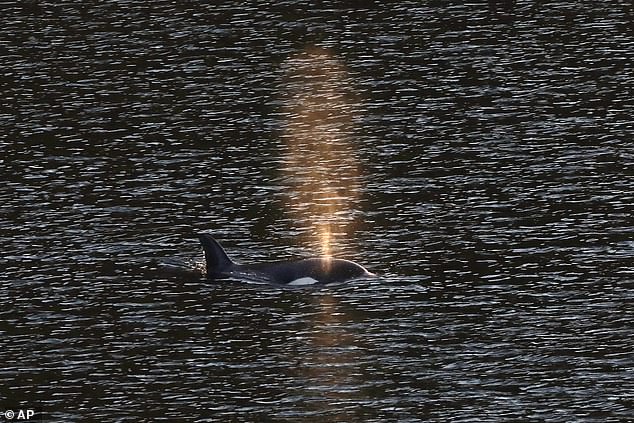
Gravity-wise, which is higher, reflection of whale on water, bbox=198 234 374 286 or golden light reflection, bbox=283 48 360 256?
reflection of whale on water, bbox=198 234 374 286

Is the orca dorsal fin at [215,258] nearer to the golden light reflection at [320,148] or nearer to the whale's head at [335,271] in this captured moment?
the whale's head at [335,271]

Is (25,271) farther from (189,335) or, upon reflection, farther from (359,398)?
(359,398)

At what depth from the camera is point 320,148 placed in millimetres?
67375

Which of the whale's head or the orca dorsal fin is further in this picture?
the orca dorsal fin

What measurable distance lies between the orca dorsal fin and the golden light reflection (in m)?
3.73

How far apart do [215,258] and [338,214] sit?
24.8 feet

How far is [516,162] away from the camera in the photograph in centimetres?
6203

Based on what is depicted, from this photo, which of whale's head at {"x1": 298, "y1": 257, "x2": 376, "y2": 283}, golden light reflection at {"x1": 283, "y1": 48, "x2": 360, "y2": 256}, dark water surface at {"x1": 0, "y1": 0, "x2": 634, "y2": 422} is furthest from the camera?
golden light reflection at {"x1": 283, "y1": 48, "x2": 360, "y2": 256}

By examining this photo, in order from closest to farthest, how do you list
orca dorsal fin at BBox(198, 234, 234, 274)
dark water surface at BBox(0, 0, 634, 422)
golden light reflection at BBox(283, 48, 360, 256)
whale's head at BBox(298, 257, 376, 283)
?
dark water surface at BBox(0, 0, 634, 422)
whale's head at BBox(298, 257, 376, 283)
orca dorsal fin at BBox(198, 234, 234, 274)
golden light reflection at BBox(283, 48, 360, 256)

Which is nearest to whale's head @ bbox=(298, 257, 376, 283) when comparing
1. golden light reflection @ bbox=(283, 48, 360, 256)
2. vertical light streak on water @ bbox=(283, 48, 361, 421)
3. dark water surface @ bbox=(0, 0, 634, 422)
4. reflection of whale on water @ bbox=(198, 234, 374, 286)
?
reflection of whale on water @ bbox=(198, 234, 374, 286)

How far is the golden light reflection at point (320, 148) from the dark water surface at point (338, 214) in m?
0.33

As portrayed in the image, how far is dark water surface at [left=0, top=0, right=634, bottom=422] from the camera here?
1660 inches

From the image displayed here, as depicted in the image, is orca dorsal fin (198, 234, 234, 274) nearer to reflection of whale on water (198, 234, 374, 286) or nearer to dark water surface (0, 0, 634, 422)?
reflection of whale on water (198, 234, 374, 286)

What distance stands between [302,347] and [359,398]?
13.7 feet
